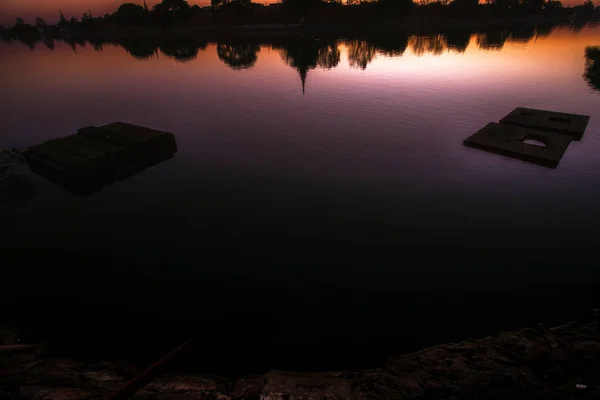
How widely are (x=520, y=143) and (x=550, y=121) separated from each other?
230 inches

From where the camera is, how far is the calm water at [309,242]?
24.2 ft

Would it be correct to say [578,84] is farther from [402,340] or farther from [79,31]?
[79,31]

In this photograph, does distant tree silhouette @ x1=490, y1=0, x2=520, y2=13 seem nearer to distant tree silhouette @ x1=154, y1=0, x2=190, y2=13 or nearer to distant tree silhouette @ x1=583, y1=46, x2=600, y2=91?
distant tree silhouette @ x1=583, y1=46, x2=600, y2=91

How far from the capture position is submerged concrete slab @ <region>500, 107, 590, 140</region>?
59.2ft

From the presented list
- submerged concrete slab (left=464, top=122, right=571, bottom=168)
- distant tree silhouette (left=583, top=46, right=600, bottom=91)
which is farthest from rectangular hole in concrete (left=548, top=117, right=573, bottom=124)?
distant tree silhouette (left=583, top=46, right=600, bottom=91)

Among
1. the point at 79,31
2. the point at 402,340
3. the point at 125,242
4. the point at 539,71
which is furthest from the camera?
the point at 79,31

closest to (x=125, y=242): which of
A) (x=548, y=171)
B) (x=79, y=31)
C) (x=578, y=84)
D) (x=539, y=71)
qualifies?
(x=548, y=171)

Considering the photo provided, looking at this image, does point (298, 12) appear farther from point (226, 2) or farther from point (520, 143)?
point (520, 143)

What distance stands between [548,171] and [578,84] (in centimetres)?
2530

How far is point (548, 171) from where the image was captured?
1433cm

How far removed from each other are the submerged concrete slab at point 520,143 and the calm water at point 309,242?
2.76 feet

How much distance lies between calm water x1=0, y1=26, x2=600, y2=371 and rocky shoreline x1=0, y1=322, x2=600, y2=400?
0.76 m

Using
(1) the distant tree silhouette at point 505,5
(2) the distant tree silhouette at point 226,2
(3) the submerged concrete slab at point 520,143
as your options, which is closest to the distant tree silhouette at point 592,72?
(3) the submerged concrete slab at point 520,143

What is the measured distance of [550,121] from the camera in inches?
770
